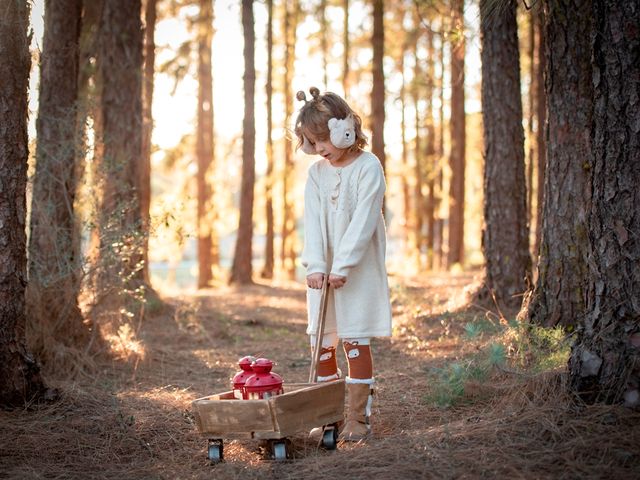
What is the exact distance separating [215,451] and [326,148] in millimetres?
1746

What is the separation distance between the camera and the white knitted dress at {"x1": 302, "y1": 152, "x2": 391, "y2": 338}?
402 cm

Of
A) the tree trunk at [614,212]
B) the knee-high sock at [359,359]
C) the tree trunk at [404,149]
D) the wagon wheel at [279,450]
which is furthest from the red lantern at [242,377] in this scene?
the tree trunk at [404,149]

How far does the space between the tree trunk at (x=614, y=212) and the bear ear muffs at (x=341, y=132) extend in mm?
1288

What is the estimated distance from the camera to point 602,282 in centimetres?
362

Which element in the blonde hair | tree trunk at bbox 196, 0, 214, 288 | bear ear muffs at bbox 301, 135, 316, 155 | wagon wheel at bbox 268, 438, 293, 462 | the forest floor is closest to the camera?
the forest floor

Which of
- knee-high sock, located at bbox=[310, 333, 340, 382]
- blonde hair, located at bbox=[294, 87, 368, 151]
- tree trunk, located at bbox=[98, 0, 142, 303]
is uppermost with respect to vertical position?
tree trunk, located at bbox=[98, 0, 142, 303]

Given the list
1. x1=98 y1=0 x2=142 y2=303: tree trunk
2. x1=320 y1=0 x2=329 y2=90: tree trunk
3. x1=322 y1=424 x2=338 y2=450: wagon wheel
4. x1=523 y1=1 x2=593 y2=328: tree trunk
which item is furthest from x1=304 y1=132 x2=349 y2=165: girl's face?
x1=320 y1=0 x2=329 y2=90: tree trunk

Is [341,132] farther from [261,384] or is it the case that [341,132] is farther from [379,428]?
[379,428]

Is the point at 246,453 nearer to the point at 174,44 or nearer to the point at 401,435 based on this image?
the point at 401,435

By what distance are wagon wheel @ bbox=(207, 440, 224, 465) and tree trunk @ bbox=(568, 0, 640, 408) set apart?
5.93 ft

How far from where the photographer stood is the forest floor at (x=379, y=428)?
320 centimetres

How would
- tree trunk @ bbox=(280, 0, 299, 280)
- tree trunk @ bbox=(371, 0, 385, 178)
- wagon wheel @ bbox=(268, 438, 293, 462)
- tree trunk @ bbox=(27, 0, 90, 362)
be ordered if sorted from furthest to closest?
tree trunk @ bbox=(280, 0, 299, 280), tree trunk @ bbox=(371, 0, 385, 178), tree trunk @ bbox=(27, 0, 90, 362), wagon wheel @ bbox=(268, 438, 293, 462)

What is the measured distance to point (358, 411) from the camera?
4.04 metres

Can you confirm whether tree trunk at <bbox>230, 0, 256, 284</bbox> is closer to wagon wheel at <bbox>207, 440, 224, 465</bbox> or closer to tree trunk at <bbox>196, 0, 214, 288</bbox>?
tree trunk at <bbox>196, 0, 214, 288</bbox>
